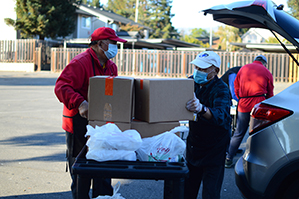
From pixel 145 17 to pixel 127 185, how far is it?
6925cm

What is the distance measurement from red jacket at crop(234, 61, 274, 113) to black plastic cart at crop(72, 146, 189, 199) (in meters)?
3.50

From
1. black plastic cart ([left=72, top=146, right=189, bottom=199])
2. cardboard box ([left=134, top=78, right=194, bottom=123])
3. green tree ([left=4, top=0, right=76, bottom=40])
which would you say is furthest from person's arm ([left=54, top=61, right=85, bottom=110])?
green tree ([left=4, top=0, right=76, bottom=40])

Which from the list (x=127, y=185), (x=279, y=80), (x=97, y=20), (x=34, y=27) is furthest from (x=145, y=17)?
(x=127, y=185)

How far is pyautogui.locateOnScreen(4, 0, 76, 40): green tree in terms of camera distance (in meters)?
28.1

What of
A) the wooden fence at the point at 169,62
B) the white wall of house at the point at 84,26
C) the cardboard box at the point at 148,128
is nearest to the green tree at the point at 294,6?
the wooden fence at the point at 169,62

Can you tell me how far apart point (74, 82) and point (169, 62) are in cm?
2214

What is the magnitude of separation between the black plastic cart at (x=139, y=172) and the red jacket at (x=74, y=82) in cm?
101

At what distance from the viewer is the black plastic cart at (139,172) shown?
2.18 meters

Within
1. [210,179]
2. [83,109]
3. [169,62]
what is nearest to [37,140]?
[83,109]

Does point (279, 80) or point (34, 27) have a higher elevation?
point (34, 27)

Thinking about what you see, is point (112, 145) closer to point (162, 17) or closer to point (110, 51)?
point (110, 51)

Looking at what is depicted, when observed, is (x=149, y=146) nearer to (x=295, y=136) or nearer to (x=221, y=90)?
(x=221, y=90)

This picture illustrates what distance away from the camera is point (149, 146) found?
2.49m

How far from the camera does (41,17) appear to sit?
2781 cm
